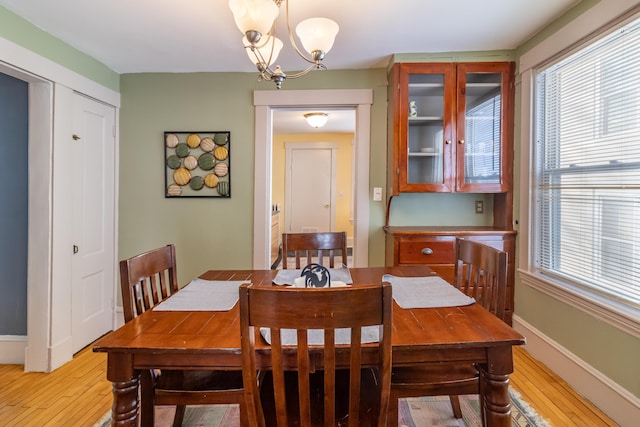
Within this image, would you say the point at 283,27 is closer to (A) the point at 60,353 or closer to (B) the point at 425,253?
(B) the point at 425,253

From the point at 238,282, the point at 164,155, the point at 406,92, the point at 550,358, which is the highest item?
the point at 406,92

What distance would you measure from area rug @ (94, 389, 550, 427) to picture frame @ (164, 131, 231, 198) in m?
1.73

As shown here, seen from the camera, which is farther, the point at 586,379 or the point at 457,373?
the point at 586,379

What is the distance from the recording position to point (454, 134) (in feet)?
8.80

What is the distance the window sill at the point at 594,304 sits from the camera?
1706mm

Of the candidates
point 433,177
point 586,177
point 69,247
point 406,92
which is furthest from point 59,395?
point 586,177

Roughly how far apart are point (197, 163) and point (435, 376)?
254cm

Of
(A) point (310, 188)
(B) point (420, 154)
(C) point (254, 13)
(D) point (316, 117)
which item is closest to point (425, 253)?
(B) point (420, 154)

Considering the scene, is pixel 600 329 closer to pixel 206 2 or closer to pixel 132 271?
pixel 132 271

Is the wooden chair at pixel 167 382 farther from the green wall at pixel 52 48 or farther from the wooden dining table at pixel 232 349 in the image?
the green wall at pixel 52 48

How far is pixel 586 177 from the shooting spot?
6.74 ft

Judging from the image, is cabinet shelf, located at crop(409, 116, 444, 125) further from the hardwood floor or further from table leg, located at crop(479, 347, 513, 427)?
table leg, located at crop(479, 347, 513, 427)

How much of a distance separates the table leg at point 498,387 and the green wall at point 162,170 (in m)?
2.28

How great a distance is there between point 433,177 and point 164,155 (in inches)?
90.9
